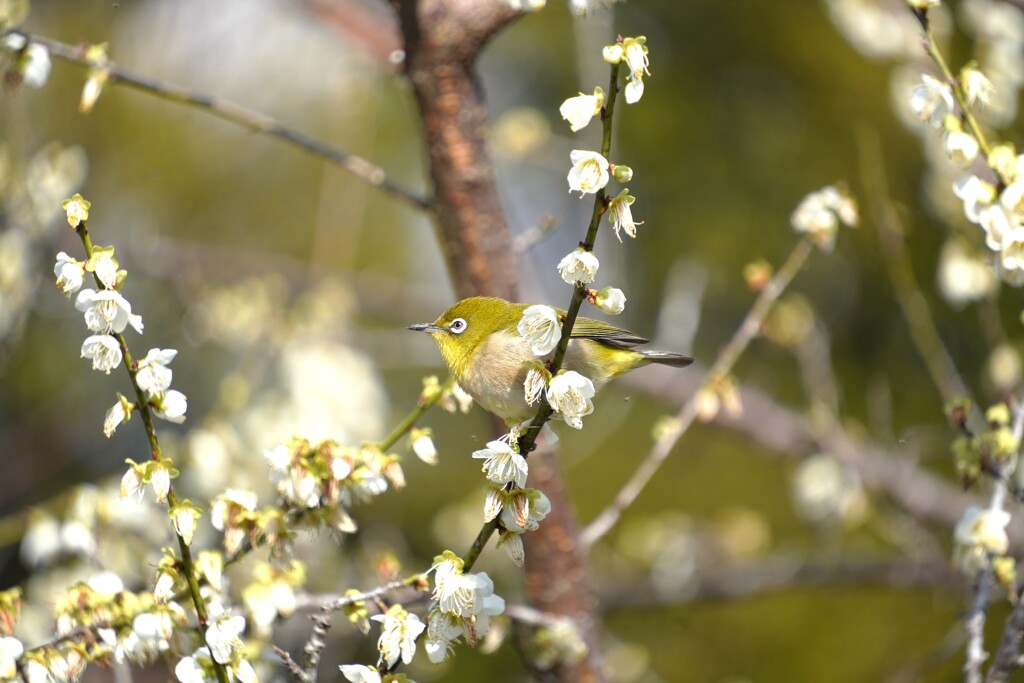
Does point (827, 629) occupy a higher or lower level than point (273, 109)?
lower

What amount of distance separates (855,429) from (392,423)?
2.30 m

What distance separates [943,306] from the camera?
4605mm

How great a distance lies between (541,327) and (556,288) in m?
3.74

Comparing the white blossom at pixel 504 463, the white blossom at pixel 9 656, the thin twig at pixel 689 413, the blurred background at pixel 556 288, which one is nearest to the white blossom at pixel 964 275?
the blurred background at pixel 556 288

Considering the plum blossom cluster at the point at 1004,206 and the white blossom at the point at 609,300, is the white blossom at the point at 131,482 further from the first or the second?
the plum blossom cluster at the point at 1004,206

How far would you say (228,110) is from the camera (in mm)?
2047

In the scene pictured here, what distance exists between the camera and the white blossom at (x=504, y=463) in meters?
1.21

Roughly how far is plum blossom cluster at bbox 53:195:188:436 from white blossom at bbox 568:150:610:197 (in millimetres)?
560

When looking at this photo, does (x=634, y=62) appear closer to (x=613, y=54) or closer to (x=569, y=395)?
(x=613, y=54)

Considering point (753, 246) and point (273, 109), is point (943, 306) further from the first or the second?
point (273, 109)

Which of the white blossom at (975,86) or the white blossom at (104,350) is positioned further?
the white blossom at (975,86)

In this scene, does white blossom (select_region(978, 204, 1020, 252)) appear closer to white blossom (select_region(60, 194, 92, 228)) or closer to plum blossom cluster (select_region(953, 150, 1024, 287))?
plum blossom cluster (select_region(953, 150, 1024, 287))

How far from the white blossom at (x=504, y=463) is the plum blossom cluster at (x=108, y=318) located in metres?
0.40

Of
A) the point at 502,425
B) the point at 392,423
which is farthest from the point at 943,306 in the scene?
the point at 502,425
